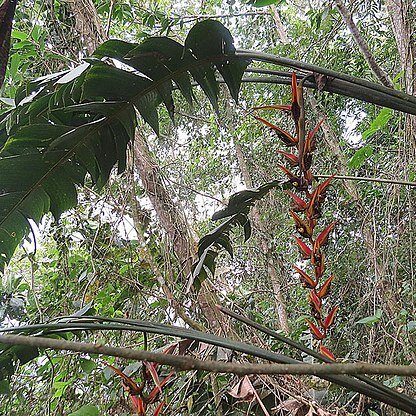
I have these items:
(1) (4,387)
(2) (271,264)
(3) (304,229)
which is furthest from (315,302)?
(2) (271,264)

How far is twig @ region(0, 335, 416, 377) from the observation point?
264mm

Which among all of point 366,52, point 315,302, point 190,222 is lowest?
point 315,302

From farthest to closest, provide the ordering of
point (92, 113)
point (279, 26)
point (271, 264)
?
1. point (279, 26)
2. point (271, 264)
3. point (92, 113)

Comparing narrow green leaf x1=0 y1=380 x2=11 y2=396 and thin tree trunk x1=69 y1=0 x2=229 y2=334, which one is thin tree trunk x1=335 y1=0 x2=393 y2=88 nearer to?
thin tree trunk x1=69 y1=0 x2=229 y2=334

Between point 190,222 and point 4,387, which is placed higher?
point 190,222

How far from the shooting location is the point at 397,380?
1705 mm

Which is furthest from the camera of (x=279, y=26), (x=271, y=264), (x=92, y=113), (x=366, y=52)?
(x=279, y=26)

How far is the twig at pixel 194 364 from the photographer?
0.26 m

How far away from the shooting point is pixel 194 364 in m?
0.28

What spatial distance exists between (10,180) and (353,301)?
2.24m

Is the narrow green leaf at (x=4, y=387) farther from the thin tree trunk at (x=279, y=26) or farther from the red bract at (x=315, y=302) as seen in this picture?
the thin tree trunk at (x=279, y=26)

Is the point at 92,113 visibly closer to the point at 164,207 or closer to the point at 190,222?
the point at 164,207

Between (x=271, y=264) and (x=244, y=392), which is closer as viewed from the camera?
(x=244, y=392)

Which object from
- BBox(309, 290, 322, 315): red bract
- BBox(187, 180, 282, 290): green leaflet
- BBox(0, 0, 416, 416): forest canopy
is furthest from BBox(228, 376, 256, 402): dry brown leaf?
BBox(309, 290, 322, 315): red bract
